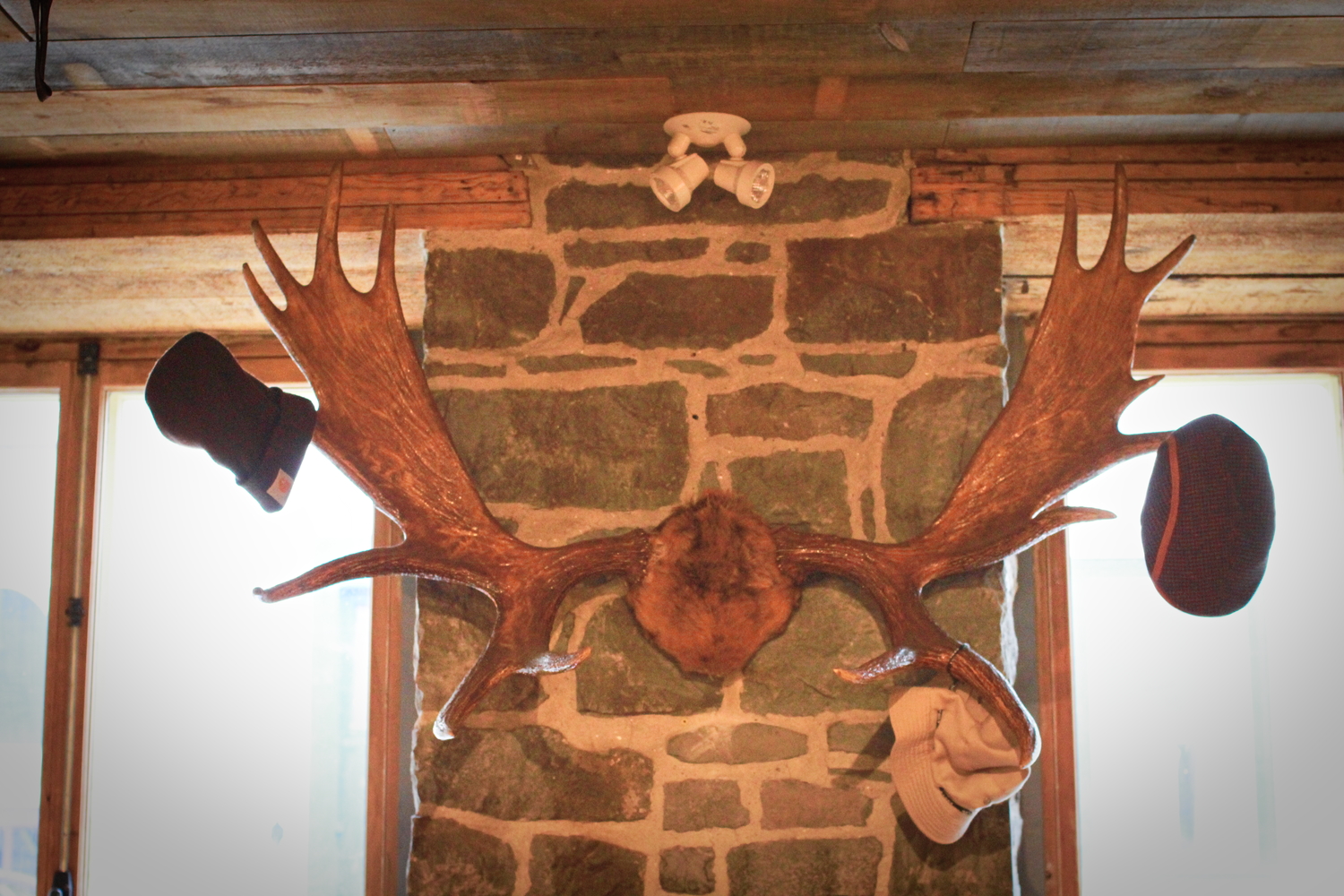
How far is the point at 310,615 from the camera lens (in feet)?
8.66

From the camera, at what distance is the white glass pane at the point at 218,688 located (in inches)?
102

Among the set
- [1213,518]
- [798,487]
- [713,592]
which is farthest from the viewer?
[798,487]

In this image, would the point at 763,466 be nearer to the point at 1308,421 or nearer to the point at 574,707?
the point at 574,707

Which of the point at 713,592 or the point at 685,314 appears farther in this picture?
the point at 685,314

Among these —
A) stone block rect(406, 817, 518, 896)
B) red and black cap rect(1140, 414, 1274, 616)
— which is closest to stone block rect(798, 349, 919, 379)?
red and black cap rect(1140, 414, 1274, 616)

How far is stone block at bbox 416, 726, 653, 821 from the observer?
1.91 meters

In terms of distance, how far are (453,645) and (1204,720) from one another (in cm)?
182

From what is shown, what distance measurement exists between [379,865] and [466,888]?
2.17ft

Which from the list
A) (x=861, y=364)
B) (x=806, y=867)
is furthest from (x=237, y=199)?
(x=806, y=867)

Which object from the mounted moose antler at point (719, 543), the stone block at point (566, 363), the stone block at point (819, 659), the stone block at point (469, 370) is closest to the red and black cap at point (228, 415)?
the mounted moose antler at point (719, 543)

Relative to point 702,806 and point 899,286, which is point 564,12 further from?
point 702,806

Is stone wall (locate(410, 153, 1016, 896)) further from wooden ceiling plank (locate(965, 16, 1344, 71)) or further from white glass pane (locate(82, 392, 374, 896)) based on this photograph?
white glass pane (locate(82, 392, 374, 896))

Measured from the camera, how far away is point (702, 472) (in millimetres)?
1996

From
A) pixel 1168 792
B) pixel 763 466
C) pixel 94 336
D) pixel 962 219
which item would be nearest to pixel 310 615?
pixel 94 336
